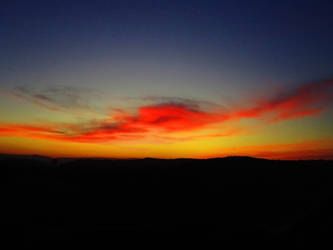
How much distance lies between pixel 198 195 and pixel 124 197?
13651 mm

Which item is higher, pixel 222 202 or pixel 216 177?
pixel 216 177

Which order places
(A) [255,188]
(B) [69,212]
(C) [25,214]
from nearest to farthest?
(C) [25,214], (B) [69,212], (A) [255,188]

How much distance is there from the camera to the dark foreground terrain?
15.9 metres

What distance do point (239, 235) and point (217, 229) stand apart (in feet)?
7.17

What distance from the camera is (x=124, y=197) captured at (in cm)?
3353

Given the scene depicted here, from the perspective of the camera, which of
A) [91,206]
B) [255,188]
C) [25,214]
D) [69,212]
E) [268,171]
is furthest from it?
[268,171]

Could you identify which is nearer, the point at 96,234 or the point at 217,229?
the point at 96,234

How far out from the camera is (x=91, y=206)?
89.7 ft

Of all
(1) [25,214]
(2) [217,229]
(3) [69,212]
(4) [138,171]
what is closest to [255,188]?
(4) [138,171]

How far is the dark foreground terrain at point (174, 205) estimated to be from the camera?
52.1 feet

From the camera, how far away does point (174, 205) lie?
3331 centimetres

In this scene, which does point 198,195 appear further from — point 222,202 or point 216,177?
point 216,177

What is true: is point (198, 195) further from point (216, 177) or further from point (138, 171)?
point (138, 171)

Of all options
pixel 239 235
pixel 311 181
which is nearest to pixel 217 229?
pixel 239 235
